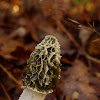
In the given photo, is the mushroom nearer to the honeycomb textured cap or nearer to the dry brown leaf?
the honeycomb textured cap

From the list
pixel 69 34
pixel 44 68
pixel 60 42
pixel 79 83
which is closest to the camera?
pixel 44 68

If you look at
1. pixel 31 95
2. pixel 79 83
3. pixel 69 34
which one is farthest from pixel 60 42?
pixel 31 95

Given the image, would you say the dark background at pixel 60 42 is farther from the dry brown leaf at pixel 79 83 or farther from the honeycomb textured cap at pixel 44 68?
the honeycomb textured cap at pixel 44 68

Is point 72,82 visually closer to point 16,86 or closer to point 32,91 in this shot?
point 16,86

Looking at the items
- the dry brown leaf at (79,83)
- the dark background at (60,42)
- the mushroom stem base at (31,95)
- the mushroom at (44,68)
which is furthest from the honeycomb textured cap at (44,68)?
the dry brown leaf at (79,83)

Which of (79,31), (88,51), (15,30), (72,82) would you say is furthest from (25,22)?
(72,82)

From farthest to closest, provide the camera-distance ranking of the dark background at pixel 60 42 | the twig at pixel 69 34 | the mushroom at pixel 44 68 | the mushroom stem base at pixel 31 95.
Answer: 1. the twig at pixel 69 34
2. the dark background at pixel 60 42
3. the mushroom stem base at pixel 31 95
4. the mushroom at pixel 44 68

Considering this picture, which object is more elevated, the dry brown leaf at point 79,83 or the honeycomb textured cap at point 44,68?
the dry brown leaf at point 79,83

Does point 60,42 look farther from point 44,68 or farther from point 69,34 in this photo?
point 44,68
